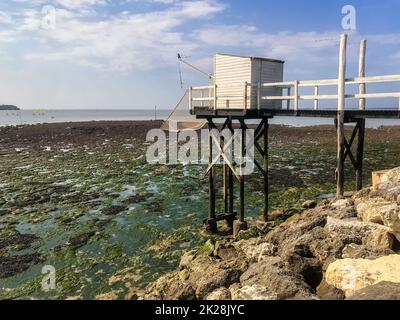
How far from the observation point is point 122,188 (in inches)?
903

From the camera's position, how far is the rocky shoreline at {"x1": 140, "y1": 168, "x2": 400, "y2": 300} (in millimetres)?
6355

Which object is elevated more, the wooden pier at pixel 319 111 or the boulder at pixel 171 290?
the wooden pier at pixel 319 111

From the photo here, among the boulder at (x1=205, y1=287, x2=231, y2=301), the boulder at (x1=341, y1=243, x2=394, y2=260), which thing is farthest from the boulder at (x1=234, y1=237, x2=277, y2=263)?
the boulder at (x1=341, y1=243, x2=394, y2=260)

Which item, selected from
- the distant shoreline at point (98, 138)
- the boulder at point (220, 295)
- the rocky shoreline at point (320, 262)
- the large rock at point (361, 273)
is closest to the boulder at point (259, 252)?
the rocky shoreline at point (320, 262)

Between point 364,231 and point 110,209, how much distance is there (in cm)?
1374

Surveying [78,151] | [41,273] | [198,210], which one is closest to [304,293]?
[41,273]

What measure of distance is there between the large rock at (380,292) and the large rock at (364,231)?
1.97 meters

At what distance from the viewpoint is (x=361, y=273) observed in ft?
20.9

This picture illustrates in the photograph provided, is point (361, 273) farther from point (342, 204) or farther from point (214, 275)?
point (342, 204)

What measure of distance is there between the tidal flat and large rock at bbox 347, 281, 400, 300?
644 centimetres

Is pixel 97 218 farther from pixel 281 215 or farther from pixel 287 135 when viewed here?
pixel 287 135

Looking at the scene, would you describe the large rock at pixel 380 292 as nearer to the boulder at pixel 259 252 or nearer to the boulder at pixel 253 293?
the boulder at pixel 253 293

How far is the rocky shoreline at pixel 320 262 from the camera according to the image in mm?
6355

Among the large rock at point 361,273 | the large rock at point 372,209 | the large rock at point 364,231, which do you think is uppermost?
the large rock at point 372,209
